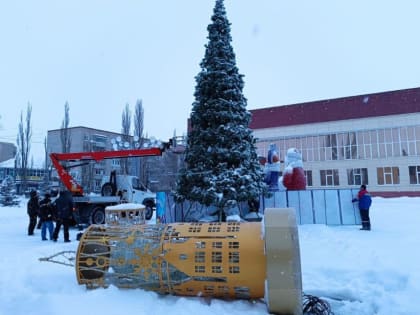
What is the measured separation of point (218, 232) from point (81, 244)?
2.22 meters

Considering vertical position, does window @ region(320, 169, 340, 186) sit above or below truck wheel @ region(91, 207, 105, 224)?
above

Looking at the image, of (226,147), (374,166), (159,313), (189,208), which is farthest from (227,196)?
(374,166)

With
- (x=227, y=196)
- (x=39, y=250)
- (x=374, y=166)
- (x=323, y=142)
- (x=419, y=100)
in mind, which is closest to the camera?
(x=39, y=250)

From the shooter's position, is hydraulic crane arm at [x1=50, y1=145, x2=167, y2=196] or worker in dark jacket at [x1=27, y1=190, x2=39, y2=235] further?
hydraulic crane arm at [x1=50, y1=145, x2=167, y2=196]

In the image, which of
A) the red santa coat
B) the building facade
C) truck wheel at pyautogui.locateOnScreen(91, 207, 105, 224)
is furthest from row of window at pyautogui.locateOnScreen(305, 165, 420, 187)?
truck wheel at pyautogui.locateOnScreen(91, 207, 105, 224)

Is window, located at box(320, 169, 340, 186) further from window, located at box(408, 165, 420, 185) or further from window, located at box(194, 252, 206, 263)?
window, located at box(194, 252, 206, 263)

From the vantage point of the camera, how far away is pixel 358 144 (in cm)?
4103

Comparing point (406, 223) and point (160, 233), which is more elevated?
point (160, 233)

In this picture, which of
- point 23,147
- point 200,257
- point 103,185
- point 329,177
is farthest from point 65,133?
point 200,257

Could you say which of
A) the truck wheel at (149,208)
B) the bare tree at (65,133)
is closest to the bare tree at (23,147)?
the bare tree at (65,133)

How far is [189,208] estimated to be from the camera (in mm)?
15641

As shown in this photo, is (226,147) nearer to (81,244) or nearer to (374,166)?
(81,244)

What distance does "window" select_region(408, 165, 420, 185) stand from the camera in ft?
125

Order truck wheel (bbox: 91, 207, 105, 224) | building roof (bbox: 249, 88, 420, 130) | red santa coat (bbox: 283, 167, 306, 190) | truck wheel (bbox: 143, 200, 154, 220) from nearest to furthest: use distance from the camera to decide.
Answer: truck wheel (bbox: 91, 207, 105, 224)
red santa coat (bbox: 283, 167, 306, 190)
truck wheel (bbox: 143, 200, 154, 220)
building roof (bbox: 249, 88, 420, 130)
